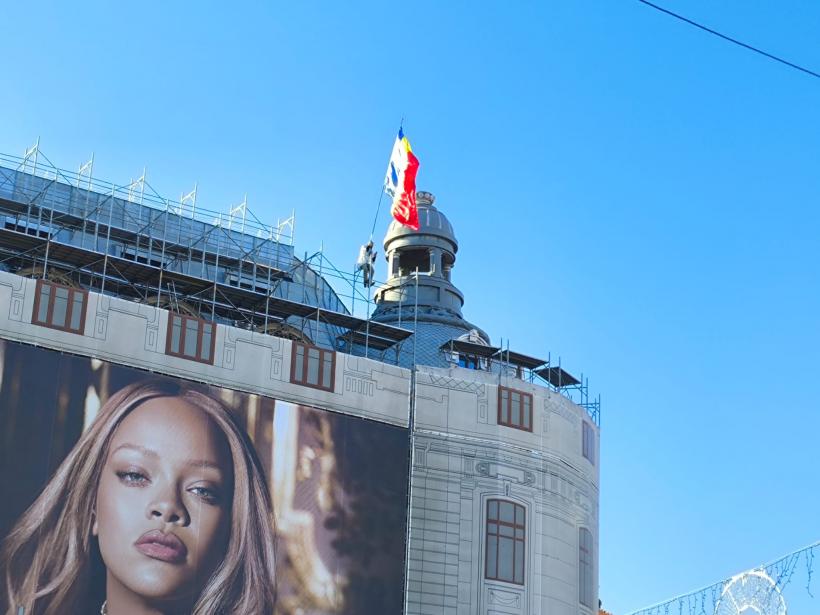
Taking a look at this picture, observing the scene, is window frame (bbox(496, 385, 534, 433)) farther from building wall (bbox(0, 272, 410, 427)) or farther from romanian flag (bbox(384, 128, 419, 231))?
romanian flag (bbox(384, 128, 419, 231))

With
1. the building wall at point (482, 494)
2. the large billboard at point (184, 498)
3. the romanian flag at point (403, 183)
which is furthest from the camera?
the romanian flag at point (403, 183)

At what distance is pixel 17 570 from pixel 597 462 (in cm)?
2940

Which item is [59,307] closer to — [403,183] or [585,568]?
[403,183]

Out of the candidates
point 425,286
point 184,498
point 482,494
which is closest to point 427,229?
point 425,286

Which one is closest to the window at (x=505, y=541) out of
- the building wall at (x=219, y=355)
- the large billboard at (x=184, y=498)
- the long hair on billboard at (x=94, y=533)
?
the large billboard at (x=184, y=498)

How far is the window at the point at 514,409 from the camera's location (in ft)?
198

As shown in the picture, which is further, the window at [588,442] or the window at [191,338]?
the window at [588,442]

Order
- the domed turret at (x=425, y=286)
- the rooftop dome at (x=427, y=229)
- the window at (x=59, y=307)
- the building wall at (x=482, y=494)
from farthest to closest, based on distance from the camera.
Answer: the rooftop dome at (x=427, y=229) → the domed turret at (x=425, y=286) → the building wall at (x=482, y=494) → the window at (x=59, y=307)

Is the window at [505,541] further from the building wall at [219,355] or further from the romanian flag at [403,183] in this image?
the romanian flag at [403,183]

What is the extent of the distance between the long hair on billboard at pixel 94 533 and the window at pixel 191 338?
1494 millimetres

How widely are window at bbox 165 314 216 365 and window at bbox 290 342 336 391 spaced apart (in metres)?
3.75

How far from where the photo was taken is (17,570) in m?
47.8

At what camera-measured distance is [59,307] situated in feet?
170

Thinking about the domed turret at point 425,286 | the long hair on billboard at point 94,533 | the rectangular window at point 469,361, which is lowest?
the long hair on billboard at point 94,533
